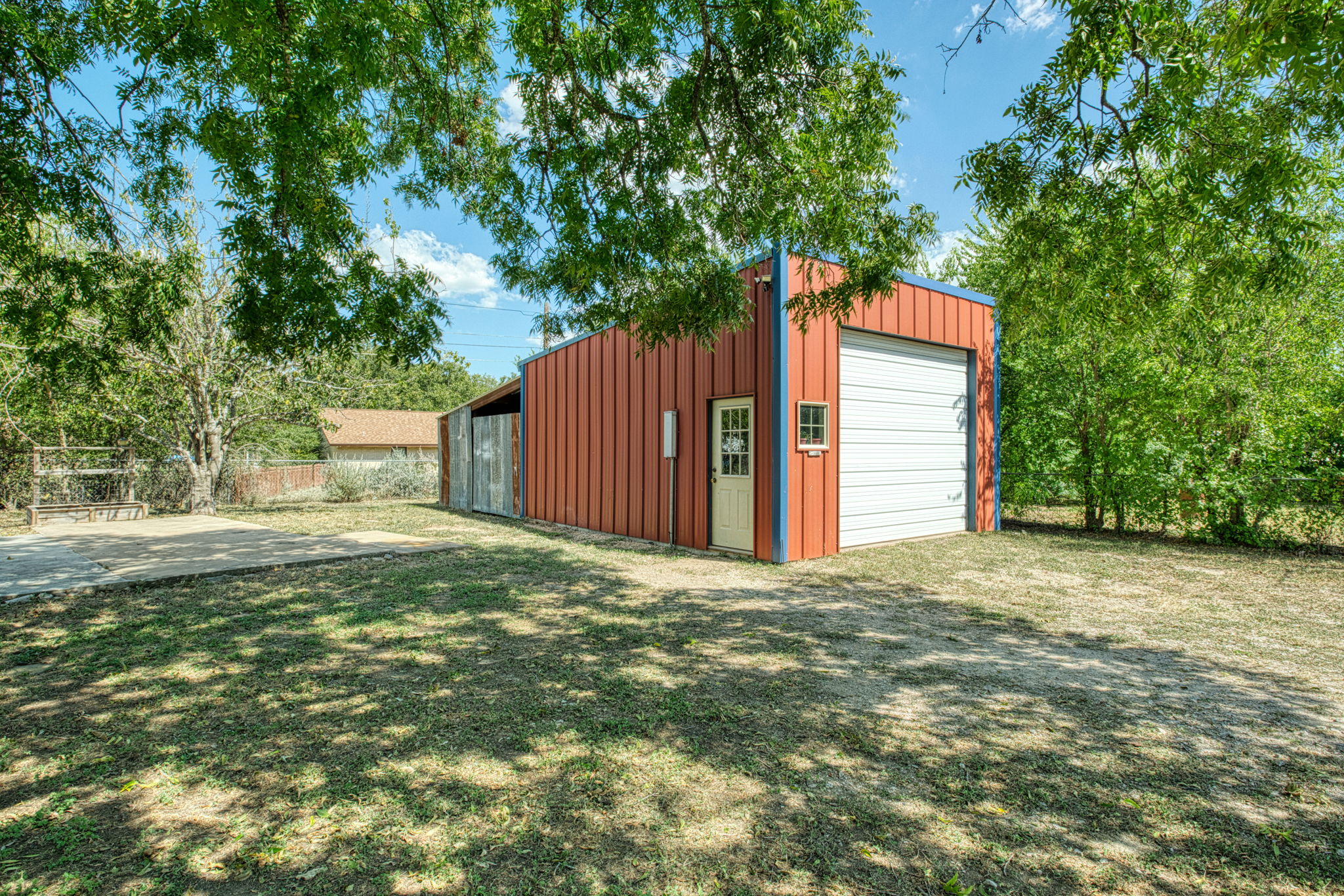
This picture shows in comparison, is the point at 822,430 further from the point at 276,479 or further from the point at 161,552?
the point at 276,479

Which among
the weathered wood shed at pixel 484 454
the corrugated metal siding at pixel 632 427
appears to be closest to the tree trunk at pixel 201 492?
the weathered wood shed at pixel 484 454

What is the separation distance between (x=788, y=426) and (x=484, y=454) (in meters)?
9.66

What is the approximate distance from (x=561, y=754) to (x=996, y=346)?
10.2m

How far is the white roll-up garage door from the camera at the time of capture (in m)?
8.38

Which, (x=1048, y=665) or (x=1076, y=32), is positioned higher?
(x=1076, y=32)

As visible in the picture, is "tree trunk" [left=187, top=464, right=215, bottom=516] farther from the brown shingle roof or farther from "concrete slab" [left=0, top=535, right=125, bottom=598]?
the brown shingle roof

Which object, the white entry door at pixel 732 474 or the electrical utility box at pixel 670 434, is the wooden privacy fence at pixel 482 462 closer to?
the electrical utility box at pixel 670 434

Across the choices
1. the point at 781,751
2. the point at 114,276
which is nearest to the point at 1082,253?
the point at 781,751

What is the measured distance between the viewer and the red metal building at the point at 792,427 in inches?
293

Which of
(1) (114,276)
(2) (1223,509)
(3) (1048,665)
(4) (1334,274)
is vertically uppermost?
(4) (1334,274)

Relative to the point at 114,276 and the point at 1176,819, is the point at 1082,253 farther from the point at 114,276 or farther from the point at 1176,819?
the point at 114,276

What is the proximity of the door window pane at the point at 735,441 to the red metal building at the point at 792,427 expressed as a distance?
0.02 metres

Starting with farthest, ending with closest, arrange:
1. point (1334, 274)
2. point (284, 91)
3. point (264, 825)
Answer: point (1334, 274), point (284, 91), point (264, 825)

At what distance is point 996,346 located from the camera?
34.2ft
